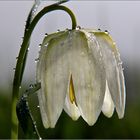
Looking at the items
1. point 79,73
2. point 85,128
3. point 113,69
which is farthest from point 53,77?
point 85,128

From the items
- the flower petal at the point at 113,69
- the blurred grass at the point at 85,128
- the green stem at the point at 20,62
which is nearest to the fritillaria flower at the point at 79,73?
the flower petal at the point at 113,69

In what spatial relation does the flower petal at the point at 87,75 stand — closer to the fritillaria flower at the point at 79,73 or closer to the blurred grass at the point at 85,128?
the fritillaria flower at the point at 79,73

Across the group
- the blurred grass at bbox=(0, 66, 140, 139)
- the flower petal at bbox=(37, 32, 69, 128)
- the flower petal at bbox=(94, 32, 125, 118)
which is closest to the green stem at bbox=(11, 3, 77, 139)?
the flower petal at bbox=(37, 32, 69, 128)

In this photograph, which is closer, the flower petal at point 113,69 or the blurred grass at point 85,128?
the flower petal at point 113,69

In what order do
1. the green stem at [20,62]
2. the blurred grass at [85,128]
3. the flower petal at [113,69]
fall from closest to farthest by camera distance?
1. the green stem at [20,62]
2. the flower petal at [113,69]
3. the blurred grass at [85,128]

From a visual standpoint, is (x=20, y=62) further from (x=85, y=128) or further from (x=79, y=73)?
(x=85, y=128)

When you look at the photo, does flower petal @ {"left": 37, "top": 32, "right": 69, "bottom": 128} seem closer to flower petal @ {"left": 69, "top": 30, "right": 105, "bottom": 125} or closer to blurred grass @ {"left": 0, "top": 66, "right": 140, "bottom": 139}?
flower petal @ {"left": 69, "top": 30, "right": 105, "bottom": 125}
